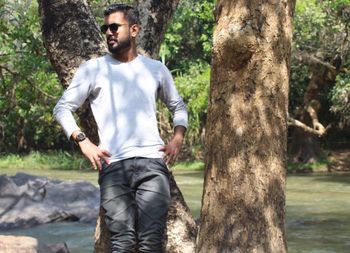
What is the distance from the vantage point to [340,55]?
739 inches

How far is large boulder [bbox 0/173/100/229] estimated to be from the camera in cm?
1087

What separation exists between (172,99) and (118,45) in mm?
400

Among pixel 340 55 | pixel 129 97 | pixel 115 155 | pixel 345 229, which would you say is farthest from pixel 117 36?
pixel 340 55

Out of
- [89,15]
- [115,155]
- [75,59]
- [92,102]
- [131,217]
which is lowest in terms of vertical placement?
[131,217]

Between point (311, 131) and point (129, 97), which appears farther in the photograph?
point (311, 131)

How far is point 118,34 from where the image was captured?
147 inches

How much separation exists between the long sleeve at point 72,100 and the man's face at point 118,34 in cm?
18

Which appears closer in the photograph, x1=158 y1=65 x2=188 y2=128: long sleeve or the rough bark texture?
x1=158 y1=65 x2=188 y2=128: long sleeve

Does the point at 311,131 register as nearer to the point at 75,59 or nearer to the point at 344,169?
the point at 344,169

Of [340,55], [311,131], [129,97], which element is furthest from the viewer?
[311,131]

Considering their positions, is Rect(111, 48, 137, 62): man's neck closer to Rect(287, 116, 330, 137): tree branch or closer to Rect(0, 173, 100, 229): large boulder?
Rect(0, 173, 100, 229): large boulder

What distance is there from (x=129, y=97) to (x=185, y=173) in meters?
17.7

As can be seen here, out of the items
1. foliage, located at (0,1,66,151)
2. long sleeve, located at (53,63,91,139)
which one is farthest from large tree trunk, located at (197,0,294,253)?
foliage, located at (0,1,66,151)

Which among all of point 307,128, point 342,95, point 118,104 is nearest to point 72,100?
point 118,104
